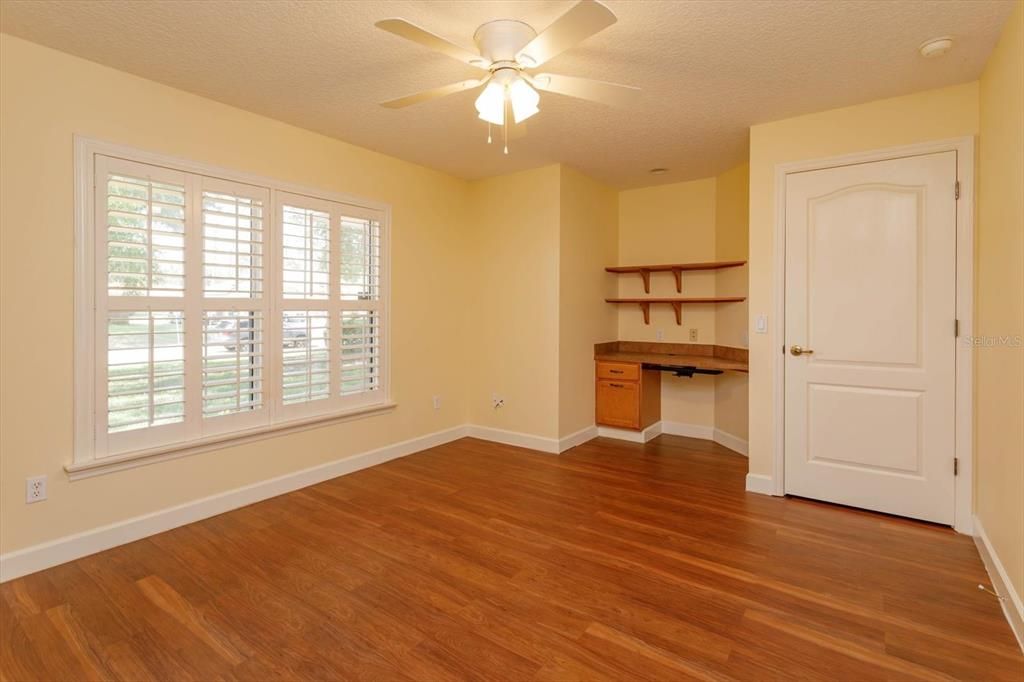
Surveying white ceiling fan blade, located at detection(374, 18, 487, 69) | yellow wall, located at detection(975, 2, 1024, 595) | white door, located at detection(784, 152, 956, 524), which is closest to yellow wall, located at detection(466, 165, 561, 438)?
white door, located at detection(784, 152, 956, 524)

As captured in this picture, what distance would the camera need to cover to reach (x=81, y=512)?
2.62 metres

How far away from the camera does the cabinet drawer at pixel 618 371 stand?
4766 millimetres

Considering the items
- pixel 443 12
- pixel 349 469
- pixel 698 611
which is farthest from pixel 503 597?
pixel 443 12

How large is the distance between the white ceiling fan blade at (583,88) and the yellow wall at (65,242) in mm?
2067

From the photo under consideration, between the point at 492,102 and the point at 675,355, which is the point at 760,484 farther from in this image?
the point at 492,102

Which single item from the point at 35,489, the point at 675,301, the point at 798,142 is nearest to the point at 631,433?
the point at 675,301

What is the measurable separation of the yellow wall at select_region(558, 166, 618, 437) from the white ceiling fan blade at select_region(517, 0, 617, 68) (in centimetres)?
246

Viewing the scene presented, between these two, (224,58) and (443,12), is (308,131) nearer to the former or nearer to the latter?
(224,58)

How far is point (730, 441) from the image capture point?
4.67m

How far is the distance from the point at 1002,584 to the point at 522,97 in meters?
3.08

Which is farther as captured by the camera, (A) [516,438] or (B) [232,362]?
(A) [516,438]

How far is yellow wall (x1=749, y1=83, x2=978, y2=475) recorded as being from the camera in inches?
114

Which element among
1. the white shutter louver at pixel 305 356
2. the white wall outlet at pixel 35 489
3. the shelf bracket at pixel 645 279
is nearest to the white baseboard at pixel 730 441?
the shelf bracket at pixel 645 279

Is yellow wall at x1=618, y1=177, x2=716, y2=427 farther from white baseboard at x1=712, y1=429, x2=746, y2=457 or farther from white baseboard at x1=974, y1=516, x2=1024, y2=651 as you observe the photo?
white baseboard at x1=974, y1=516, x2=1024, y2=651
